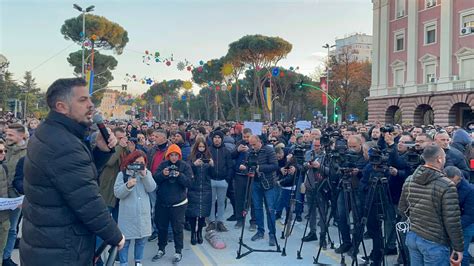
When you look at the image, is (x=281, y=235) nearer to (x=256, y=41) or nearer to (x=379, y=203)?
(x=379, y=203)

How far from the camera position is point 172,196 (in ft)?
20.7

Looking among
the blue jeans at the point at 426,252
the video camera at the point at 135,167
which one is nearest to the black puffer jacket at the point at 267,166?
the video camera at the point at 135,167

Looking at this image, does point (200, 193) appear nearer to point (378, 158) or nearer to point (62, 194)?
point (378, 158)

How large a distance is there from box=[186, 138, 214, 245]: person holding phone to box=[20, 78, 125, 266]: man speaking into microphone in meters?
4.30

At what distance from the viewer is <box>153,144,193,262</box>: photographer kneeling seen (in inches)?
247

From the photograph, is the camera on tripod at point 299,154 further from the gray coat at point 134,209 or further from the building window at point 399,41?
the building window at point 399,41

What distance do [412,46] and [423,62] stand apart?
197cm

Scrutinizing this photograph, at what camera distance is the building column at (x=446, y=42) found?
3412 centimetres

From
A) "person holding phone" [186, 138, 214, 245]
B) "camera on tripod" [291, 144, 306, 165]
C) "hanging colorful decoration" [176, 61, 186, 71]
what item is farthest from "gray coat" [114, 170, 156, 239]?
"hanging colorful decoration" [176, 61, 186, 71]

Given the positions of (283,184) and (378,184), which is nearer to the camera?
(378,184)

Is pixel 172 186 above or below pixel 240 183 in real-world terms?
above

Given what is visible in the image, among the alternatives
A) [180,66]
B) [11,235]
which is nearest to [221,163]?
[11,235]

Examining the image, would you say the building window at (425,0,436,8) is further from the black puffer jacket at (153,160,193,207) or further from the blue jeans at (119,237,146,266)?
the blue jeans at (119,237,146,266)

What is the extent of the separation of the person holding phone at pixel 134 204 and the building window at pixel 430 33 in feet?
121
